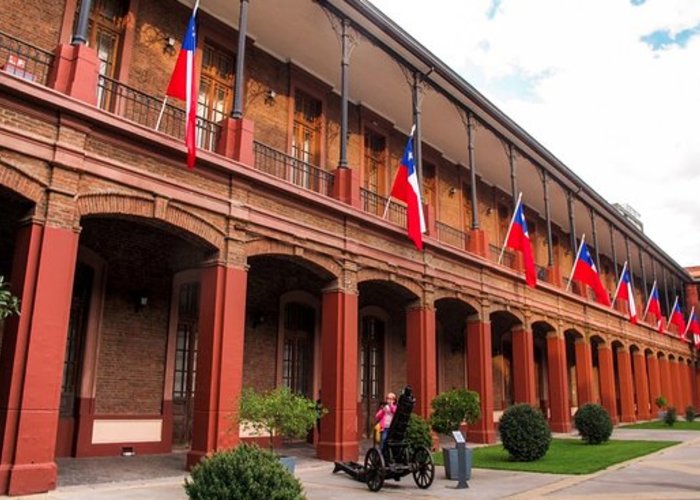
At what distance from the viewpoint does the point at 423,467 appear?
35.4 feet

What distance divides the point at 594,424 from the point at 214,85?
1428 centimetres

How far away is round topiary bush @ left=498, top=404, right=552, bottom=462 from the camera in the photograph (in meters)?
14.5

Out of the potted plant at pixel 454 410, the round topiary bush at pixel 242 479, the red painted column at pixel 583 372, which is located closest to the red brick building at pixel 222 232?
the potted plant at pixel 454 410

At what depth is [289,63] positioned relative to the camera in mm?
18203

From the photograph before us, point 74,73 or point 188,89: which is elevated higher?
point 188,89

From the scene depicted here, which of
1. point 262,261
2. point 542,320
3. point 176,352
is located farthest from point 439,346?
point 176,352

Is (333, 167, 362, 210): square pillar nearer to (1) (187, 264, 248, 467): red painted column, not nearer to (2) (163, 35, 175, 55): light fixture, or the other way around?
(1) (187, 264, 248, 467): red painted column

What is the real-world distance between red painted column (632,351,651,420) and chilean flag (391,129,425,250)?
25.0 m

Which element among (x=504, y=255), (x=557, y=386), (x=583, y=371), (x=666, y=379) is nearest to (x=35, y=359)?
(x=504, y=255)

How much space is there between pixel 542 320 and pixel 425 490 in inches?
614

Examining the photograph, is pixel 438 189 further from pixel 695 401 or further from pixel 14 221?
pixel 695 401

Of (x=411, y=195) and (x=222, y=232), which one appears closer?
(x=222, y=232)

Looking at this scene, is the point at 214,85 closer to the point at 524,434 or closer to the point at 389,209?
the point at 389,209

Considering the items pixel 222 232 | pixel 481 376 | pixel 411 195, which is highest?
pixel 411 195
